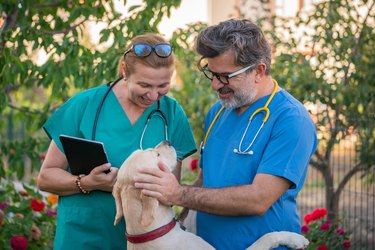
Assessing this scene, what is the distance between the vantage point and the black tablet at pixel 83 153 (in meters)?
4.01

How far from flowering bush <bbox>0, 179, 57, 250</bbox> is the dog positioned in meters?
1.94

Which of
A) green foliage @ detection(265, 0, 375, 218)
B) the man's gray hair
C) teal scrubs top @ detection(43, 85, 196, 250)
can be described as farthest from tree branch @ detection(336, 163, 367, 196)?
the man's gray hair

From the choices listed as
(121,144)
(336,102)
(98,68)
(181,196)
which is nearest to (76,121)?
(121,144)

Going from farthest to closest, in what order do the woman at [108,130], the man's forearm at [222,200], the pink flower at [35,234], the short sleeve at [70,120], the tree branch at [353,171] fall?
the tree branch at [353,171] → the pink flower at [35,234] → the short sleeve at [70,120] → the woman at [108,130] → the man's forearm at [222,200]

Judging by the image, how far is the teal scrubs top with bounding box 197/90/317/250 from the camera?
12.4ft

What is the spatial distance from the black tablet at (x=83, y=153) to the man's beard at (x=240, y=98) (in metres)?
0.71

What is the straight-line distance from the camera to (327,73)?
23.7ft

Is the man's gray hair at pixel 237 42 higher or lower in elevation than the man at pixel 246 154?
higher

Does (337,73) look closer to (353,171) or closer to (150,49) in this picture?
(353,171)

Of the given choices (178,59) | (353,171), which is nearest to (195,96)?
(178,59)

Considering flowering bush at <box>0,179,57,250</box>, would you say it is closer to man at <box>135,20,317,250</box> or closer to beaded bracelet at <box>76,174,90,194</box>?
beaded bracelet at <box>76,174,90,194</box>

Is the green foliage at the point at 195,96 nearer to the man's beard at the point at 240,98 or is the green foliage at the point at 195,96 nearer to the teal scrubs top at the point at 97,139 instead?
the teal scrubs top at the point at 97,139

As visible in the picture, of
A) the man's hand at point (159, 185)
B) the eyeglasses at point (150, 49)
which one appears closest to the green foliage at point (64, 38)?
the eyeglasses at point (150, 49)

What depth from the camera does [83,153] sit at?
4074 mm
